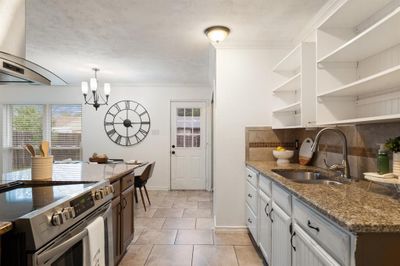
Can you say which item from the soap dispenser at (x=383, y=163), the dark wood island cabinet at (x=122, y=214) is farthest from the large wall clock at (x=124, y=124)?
the soap dispenser at (x=383, y=163)

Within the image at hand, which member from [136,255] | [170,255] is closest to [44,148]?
[136,255]

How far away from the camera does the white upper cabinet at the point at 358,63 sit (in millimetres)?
1562

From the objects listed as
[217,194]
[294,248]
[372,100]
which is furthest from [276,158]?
[294,248]

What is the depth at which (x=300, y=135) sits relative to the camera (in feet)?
10.7

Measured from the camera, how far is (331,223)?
3.73ft

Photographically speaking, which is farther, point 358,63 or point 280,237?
point 358,63

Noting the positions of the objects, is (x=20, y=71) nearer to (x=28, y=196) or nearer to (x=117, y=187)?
(x=28, y=196)

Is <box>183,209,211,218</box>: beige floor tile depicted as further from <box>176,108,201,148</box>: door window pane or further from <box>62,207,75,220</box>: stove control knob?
<box>62,207,75,220</box>: stove control knob

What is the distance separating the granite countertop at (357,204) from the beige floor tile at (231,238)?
59.1 inches

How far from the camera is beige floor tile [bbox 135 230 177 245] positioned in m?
3.01

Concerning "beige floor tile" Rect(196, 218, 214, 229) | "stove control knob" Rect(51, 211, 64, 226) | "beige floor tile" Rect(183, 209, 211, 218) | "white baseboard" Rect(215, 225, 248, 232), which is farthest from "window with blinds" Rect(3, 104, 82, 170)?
"stove control knob" Rect(51, 211, 64, 226)

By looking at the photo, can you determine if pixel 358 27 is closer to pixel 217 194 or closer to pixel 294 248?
pixel 294 248

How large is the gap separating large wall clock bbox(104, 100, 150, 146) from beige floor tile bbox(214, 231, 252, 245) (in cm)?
330

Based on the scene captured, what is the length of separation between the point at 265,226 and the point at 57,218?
5.66 feet
